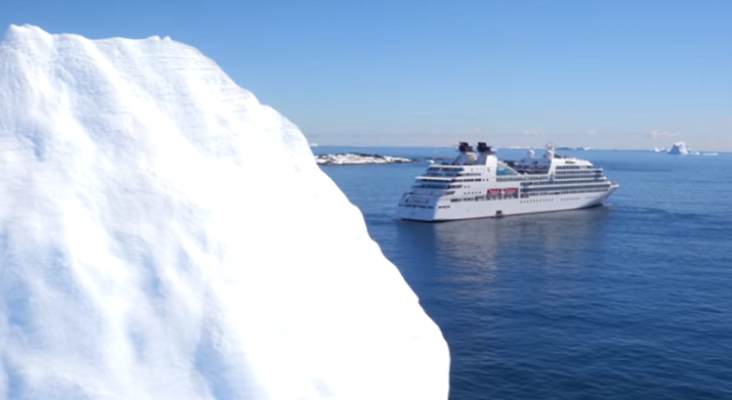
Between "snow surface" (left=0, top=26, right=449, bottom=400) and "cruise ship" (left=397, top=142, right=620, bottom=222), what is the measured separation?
67705mm

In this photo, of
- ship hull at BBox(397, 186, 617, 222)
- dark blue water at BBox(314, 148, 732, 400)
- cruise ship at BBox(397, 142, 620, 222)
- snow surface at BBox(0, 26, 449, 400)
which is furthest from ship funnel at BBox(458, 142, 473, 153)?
snow surface at BBox(0, 26, 449, 400)

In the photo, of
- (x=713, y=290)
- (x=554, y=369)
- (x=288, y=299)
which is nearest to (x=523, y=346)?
(x=554, y=369)

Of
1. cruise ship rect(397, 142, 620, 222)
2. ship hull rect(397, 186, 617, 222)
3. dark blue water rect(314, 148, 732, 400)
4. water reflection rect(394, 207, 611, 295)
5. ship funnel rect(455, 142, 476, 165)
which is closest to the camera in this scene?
dark blue water rect(314, 148, 732, 400)

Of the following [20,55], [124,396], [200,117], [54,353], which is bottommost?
[124,396]

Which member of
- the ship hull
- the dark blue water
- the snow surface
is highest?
the snow surface

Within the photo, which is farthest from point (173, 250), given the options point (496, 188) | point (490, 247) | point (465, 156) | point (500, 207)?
point (465, 156)

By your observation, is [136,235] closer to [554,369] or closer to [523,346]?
[554,369]

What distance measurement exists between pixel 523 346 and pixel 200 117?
A: 74.9 ft

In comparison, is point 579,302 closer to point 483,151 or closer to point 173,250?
point 173,250

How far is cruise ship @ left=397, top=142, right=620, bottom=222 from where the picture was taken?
83250mm

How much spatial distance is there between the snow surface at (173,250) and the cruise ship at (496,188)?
222 feet

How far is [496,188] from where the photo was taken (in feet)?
294

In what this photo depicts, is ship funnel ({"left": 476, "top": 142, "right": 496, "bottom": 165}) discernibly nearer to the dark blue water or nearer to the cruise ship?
the cruise ship

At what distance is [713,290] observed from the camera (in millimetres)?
43281
